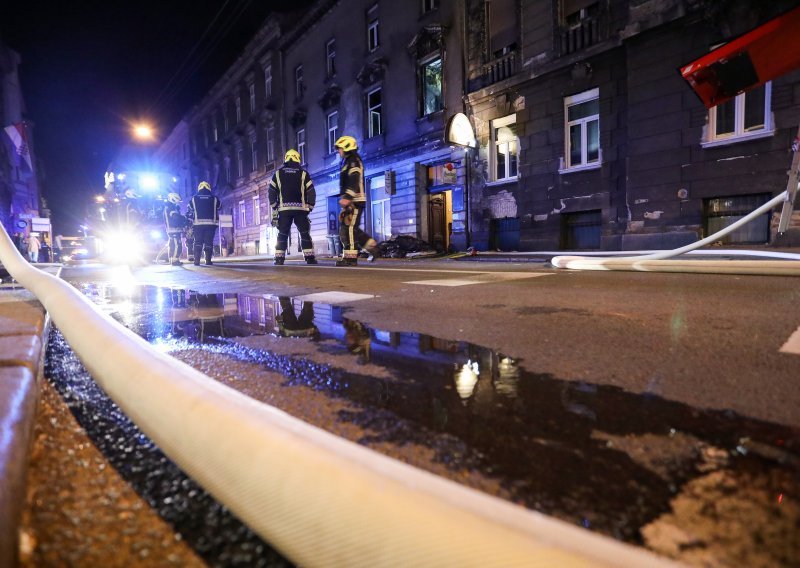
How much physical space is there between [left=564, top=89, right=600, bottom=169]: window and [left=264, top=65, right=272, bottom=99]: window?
1879 centimetres

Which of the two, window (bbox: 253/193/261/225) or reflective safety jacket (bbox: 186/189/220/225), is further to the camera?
window (bbox: 253/193/261/225)

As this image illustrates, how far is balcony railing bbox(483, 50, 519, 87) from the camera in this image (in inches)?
493

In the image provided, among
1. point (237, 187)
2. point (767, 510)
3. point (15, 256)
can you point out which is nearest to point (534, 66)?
point (15, 256)

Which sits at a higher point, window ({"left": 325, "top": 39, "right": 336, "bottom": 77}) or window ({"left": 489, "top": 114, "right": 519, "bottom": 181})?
window ({"left": 325, "top": 39, "right": 336, "bottom": 77})

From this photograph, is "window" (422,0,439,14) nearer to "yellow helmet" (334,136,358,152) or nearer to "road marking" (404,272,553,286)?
"yellow helmet" (334,136,358,152)

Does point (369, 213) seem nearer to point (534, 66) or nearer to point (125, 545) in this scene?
point (534, 66)

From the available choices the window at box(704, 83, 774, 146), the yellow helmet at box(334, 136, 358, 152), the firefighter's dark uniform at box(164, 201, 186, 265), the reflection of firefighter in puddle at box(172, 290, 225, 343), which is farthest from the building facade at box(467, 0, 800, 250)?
the reflection of firefighter in puddle at box(172, 290, 225, 343)

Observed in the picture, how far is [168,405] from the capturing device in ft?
2.98

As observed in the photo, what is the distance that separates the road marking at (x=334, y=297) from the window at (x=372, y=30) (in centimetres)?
1644

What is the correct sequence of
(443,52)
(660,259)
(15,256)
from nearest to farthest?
1. (15,256)
2. (660,259)
3. (443,52)

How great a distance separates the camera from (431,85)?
15438mm

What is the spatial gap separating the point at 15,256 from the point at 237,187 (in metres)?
27.3

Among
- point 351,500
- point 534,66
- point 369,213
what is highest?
point 534,66

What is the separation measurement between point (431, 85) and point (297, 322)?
14906mm
